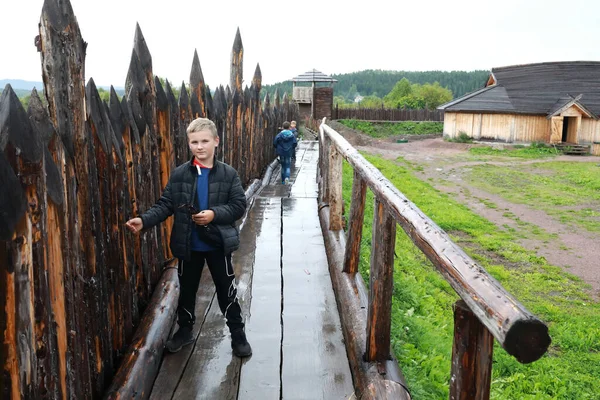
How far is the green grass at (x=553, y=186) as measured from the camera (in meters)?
14.9

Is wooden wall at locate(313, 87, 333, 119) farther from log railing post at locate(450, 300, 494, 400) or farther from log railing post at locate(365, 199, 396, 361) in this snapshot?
log railing post at locate(450, 300, 494, 400)

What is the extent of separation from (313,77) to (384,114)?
27.1 feet

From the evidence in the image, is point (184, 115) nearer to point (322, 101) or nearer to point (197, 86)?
point (197, 86)

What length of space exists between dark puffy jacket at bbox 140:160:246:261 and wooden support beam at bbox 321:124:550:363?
106 centimetres

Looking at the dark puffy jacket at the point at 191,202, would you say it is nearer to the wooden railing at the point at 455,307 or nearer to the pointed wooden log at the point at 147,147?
the pointed wooden log at the point at 147,147

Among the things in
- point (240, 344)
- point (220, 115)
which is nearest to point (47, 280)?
point (240, 344)

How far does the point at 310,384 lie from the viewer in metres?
3.07

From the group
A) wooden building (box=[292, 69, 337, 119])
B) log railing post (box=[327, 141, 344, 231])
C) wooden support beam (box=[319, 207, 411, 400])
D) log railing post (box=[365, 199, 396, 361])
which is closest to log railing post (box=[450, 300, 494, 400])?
wooden support beam (box=[319, 207, 411, 400])

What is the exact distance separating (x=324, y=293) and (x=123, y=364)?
1834 mm

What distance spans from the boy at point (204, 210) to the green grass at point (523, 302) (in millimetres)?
1364

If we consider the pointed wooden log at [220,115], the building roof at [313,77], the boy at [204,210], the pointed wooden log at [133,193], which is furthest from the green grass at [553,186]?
the building roof at [313,77]

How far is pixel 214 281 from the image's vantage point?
3.42m

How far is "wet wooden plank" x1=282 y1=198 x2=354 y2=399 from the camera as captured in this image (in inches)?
121

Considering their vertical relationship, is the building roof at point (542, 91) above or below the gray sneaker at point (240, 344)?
above
